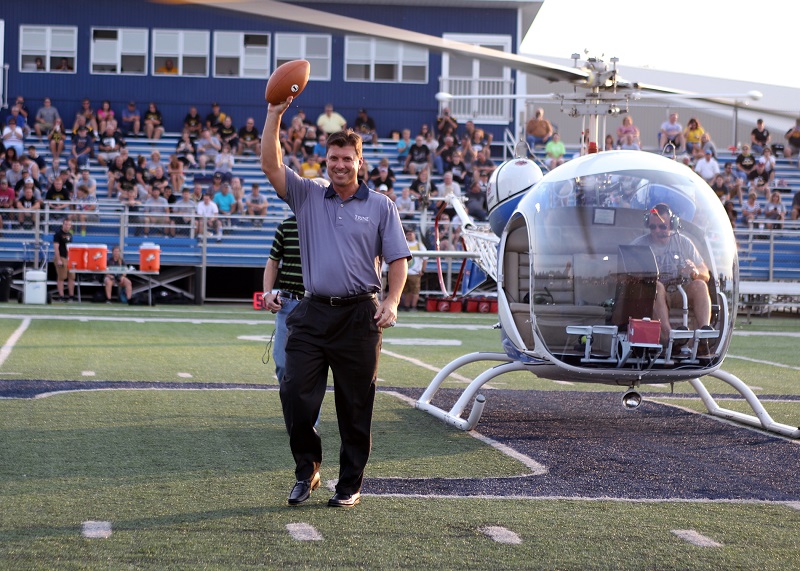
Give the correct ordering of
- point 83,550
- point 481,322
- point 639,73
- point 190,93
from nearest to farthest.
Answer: point 83,550, point 481,322, point 190,93, point 639,73

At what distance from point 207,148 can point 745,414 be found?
2439 cm

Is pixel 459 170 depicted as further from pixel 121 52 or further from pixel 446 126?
pixel 121 52

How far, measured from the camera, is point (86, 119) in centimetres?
3306

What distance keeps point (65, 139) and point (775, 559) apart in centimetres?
3025

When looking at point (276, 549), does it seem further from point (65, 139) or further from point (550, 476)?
point (65, 139)

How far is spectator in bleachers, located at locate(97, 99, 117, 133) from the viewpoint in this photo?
32.7m

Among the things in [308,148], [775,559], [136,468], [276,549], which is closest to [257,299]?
[136,468]

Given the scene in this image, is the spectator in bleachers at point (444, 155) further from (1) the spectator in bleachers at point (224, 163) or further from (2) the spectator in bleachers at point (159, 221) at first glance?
(2) the spectator in bleachers at point (159, 221)

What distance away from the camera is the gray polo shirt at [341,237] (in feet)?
19.4

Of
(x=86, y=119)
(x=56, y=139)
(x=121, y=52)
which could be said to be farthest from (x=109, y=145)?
(x=121, y=52)

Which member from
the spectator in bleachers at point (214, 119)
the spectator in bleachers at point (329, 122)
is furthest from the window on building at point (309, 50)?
the spectator in bleachers at point (214, 119)

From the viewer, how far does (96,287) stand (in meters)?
26.2

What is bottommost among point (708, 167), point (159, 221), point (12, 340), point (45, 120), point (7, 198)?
point (12, 340)

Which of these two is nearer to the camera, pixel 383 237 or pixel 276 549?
pixel 276 549
